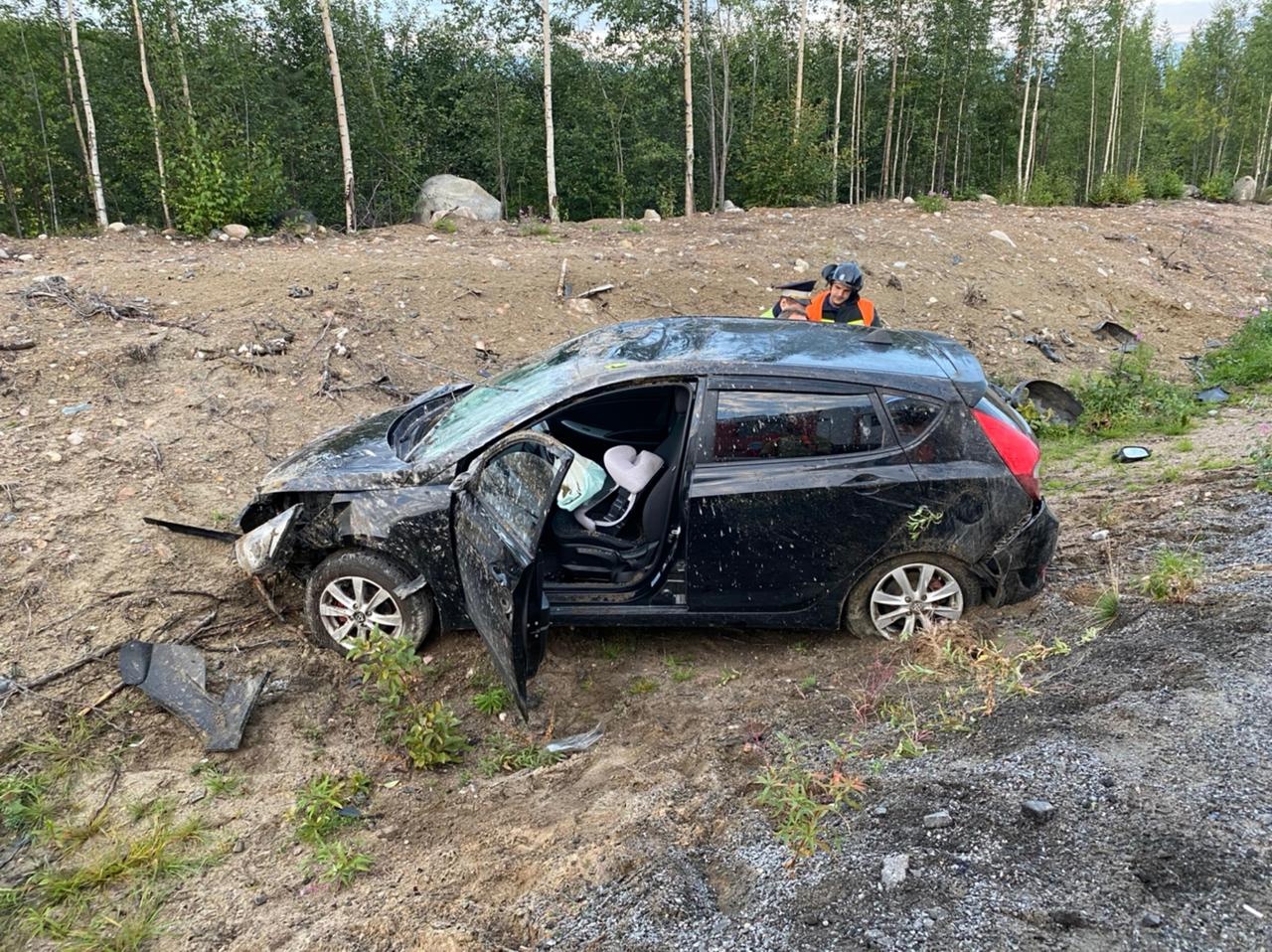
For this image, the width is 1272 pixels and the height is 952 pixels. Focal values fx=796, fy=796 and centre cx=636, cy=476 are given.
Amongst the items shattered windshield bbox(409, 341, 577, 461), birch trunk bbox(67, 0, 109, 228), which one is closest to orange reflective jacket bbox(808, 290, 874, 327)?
shattered windshield bbox(409, 341, 577, 461)

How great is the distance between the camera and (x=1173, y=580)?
3.73 meters

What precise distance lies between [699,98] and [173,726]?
28143mm

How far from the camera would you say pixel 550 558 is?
12.6ft

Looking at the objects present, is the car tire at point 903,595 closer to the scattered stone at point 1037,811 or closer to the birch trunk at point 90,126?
the scattered stone at point 1037,811

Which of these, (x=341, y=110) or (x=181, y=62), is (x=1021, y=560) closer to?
(x=341, y=110)

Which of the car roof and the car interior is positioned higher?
the car roof

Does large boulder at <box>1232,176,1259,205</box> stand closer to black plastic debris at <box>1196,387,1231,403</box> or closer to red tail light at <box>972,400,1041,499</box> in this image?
black plastic debris at <box>1196,387,1231,403</box>

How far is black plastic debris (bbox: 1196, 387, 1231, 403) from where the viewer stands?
8.21m

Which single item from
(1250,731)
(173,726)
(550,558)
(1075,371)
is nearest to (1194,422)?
(1075,371)

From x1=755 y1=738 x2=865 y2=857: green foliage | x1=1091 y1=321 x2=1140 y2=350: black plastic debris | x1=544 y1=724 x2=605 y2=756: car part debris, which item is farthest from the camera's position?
x1=1091 y1=321 x2=1140 y2=350: black plastic debris

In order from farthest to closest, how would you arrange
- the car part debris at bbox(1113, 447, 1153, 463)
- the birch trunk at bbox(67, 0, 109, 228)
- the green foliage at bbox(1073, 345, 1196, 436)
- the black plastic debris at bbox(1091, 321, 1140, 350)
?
the birch trunk at bbox(67, 0, 109, 228) → the black plastic debris at bbox(1091, 321, 1140, 350) → the green foliage at bbox(1073, 345, 1196, 436) → the car part debris at bbox(1113, 447, 1153, 463)

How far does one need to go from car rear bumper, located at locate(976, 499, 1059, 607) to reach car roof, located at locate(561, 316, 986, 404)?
69cm

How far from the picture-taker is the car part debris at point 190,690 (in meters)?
3.51

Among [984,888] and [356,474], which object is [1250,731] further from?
[356,474]
